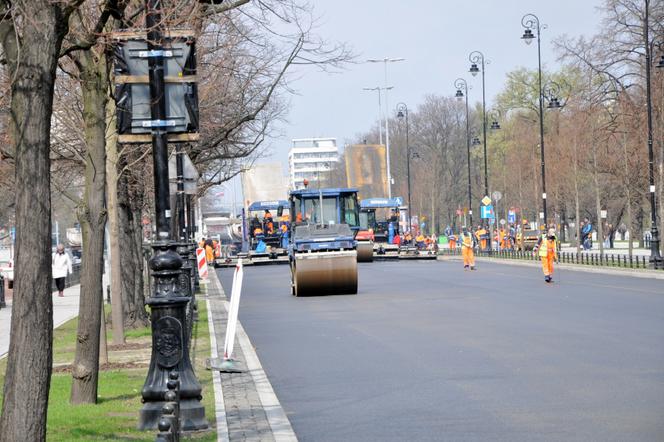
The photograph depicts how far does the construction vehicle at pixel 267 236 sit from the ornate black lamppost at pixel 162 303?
4907 cm

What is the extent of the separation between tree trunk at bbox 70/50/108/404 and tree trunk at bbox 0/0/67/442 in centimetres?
505

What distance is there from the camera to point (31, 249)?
25.3ft

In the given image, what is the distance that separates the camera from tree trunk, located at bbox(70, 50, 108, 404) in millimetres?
12857

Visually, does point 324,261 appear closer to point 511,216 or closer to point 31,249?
point 31,249

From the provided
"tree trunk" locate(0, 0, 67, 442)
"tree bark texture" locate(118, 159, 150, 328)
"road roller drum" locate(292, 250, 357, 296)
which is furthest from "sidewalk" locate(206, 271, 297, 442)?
"road roller drum" locate(292, 250, 357, 296)

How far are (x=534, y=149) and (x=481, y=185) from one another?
27.5 m

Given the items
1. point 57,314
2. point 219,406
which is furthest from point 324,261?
point 219,406

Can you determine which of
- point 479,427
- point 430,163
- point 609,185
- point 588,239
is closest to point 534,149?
point 609,185

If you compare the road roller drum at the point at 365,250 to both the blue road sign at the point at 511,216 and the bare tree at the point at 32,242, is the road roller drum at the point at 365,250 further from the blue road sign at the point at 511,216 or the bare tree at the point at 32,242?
the bare tree at the point at 32,242

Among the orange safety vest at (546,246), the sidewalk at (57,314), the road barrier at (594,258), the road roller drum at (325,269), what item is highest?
the orange safety vest at (546,246)

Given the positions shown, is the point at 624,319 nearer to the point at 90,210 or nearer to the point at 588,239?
the point at 90,210

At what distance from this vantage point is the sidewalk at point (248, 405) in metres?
10.6

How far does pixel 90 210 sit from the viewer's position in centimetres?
1380

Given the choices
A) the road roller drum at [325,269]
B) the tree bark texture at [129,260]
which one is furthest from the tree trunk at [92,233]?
the road roller drum at [325,269]
